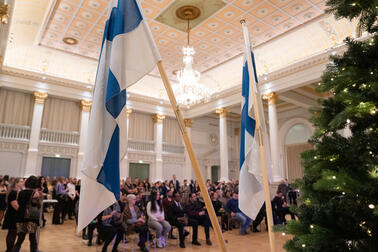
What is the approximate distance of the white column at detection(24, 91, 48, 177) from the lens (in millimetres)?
13375

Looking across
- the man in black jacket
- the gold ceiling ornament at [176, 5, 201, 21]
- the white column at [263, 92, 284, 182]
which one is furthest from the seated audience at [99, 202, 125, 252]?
the white column at [263, 92, 284, 182]

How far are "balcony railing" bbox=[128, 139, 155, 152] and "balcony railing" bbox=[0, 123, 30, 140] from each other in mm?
5643

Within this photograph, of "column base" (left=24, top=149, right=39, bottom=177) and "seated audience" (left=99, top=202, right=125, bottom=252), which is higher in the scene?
"column base" (left=24, top=149, right=39, bottom=177)

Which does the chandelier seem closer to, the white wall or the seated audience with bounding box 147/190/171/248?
the seated audience with bounding box 147/190/171/248

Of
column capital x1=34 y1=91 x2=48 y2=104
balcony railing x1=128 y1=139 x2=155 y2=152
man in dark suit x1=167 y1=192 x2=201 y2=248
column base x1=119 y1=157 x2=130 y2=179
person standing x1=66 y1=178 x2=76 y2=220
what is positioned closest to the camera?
man in dark suit x1=167 y1=192 x2=201 y2=248

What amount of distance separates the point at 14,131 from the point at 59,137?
83.6 inches

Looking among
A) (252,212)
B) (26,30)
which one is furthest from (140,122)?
(252,212)

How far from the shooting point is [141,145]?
1769cm

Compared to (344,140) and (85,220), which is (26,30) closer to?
(85,220)

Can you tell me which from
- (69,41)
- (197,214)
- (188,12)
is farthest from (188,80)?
(69,41)

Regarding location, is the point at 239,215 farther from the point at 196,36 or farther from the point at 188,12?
the point at 196,36

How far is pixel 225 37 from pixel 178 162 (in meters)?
9.74

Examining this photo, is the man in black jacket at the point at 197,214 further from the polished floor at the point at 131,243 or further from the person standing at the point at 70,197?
the person standing at the point at 70,197

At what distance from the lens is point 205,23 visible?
37.0 feet
